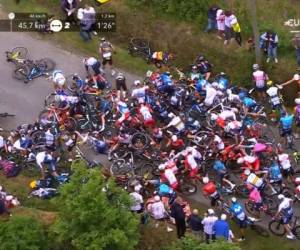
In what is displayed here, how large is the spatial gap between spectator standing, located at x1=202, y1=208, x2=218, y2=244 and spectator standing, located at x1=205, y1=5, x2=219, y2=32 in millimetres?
11755

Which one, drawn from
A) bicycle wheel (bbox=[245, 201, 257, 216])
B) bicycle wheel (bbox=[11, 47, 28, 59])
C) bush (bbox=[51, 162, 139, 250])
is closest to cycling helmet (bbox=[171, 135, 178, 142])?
bicycle wheel (bbox=[245, 201, 257, 216])

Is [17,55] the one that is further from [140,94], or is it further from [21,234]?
[21,234]

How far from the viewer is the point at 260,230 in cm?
2644

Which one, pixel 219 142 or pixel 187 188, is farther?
pixel 187 188

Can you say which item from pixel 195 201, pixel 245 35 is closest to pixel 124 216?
pixel 195 201

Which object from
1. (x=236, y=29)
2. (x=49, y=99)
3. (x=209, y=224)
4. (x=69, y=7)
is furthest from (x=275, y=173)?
(x=69, y=7)

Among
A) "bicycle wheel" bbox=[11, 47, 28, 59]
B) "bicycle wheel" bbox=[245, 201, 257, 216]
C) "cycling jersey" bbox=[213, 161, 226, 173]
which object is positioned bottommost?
"bicycle wheel" bbox=[245, 201, 257, 216]

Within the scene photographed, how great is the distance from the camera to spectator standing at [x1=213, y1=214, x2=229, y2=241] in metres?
24.5

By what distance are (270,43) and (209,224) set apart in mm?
11103

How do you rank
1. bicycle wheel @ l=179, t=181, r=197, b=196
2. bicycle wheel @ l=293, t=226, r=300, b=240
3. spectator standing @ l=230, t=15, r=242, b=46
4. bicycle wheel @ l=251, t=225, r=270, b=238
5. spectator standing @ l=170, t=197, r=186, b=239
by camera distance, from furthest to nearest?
spectator standing @ l=230, t=15, r=242, b=46
bicycle wheel @ l=179, t=181, r=197, b=196
bicycle wheel @ l=251, t=225, r=270, b=238
bicycle wheel @ l=293, t=226, r=300, b=240
spectator standing @ l=170, t=197, r=186, b=239

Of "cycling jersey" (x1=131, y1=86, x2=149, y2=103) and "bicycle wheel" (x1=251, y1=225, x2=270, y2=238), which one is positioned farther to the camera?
"cycling jersey" (x1=131, y1=86, x2=149, y2=103)

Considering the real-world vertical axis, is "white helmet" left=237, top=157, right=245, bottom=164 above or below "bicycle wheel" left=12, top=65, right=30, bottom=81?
below

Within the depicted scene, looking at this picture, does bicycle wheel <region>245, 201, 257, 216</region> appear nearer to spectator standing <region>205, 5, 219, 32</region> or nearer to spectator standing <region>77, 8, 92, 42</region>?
spectator standing <region>205, 5, 219, 32</region>

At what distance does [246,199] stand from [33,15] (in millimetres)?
15730
